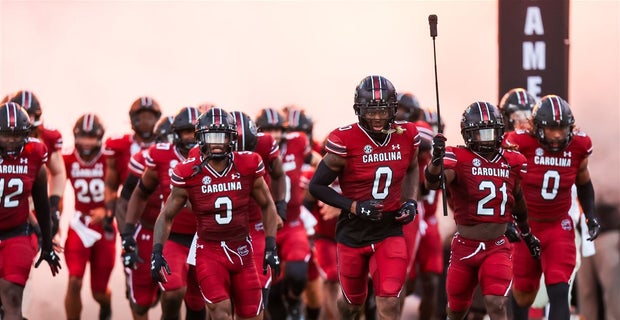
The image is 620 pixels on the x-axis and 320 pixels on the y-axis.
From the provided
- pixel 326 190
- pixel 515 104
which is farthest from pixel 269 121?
pixel 326 190

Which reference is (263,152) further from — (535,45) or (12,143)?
(535,45)

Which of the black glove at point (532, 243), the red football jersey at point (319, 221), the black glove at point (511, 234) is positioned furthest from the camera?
the red football jersey at point (319, 221)

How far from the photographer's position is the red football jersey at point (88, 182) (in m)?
11.0

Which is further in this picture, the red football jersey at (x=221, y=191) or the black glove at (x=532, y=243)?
the black glove at (x=532, y=243)

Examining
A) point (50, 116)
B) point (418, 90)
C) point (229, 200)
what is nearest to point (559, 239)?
Result: point (229, 200)

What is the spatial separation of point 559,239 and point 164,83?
15.6ft

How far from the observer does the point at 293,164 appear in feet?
35.8

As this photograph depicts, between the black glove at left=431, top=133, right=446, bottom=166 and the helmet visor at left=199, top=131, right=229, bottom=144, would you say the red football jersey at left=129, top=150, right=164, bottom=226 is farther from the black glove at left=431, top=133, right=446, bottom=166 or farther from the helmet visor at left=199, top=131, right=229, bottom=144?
the black glove at left=431, top=133, right=446, bottom=166

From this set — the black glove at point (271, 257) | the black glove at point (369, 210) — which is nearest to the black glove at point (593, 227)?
the black glove at point (369, 210)

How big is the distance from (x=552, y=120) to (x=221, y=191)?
2.36 m

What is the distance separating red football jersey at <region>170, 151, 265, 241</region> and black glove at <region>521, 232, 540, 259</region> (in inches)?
73.3

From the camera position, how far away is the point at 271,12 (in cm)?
1295

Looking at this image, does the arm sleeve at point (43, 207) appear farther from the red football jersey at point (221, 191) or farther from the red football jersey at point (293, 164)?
the red football jersey at point (293, 164)

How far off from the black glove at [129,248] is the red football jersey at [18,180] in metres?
0.70
